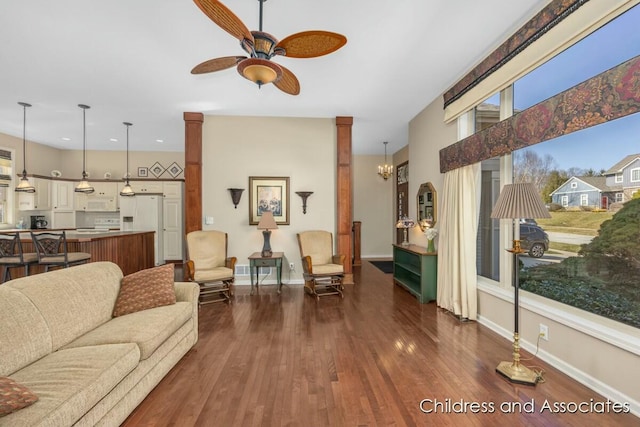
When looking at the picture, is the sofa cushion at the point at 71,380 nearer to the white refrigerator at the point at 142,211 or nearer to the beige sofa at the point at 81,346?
the beige sofa at the point at 81,346

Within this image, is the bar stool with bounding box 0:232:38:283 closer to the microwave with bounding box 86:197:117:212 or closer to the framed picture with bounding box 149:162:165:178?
the microwave with bounding box 86:197:117:212

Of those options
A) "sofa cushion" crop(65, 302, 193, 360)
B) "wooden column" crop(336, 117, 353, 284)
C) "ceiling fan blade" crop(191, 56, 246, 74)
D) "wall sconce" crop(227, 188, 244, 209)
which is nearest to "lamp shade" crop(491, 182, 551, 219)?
"ceiling fan blade" crop(191, 56, 246, 74)

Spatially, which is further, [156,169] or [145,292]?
[156,169]

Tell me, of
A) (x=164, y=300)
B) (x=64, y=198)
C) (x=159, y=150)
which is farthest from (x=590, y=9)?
(x=64, y=198)

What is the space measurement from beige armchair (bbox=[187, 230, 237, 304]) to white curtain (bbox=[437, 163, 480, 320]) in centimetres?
310

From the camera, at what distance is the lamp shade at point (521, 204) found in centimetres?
192

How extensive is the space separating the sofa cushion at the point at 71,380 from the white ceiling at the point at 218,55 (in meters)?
2.77

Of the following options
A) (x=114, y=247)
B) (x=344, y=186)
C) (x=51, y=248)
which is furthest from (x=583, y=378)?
(x=114, y=247)

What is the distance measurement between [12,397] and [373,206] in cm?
739

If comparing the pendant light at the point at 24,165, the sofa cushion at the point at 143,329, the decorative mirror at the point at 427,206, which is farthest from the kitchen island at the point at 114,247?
the decorative mirror at the point at 427,206

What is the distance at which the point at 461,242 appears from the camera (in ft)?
10.8

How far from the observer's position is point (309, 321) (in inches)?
131

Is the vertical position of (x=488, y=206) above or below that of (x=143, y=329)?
above

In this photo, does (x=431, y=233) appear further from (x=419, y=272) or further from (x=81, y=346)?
(x=81, y=346)
